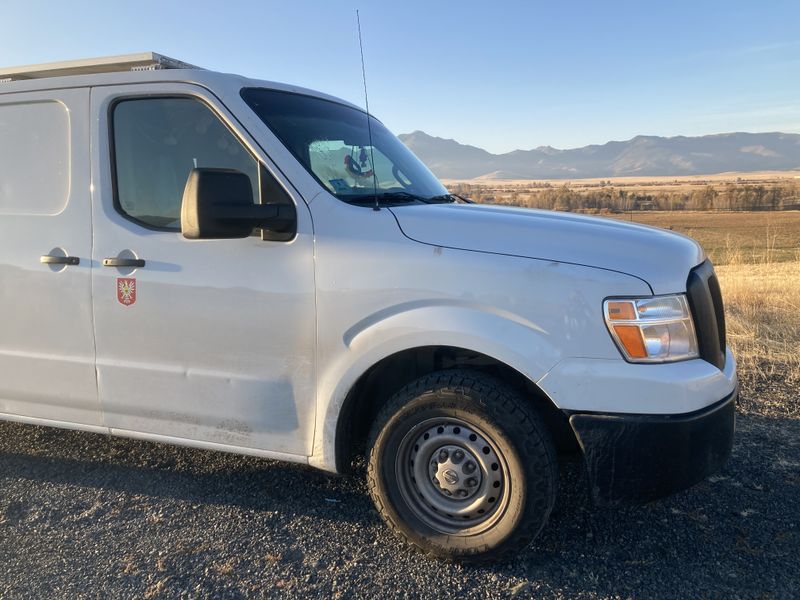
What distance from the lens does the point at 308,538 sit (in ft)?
10.2

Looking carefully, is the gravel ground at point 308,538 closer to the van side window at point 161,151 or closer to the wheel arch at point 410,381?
the wheel arch at point 410,381

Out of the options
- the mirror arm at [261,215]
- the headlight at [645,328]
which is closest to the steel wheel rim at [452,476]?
the headlight at [645,328]

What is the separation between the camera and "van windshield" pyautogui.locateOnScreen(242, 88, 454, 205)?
10.4ft

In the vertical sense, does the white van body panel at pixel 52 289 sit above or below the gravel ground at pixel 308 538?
above

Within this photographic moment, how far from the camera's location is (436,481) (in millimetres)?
2916

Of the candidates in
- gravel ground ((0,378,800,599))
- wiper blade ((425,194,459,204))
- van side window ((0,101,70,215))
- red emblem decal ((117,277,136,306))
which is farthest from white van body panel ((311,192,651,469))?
van side window ((0,101,70,215))

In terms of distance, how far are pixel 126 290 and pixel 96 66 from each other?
137 centimetres

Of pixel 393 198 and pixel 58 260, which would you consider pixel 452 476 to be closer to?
pixel 393 198

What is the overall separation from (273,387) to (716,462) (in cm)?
198

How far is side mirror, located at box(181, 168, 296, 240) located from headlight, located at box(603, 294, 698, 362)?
1524mm

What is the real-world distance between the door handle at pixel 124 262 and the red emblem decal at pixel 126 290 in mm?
69

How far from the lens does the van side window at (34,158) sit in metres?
3.42

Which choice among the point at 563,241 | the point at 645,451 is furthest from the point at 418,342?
the point at 645,451

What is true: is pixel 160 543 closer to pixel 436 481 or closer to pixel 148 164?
pixel 436 481
